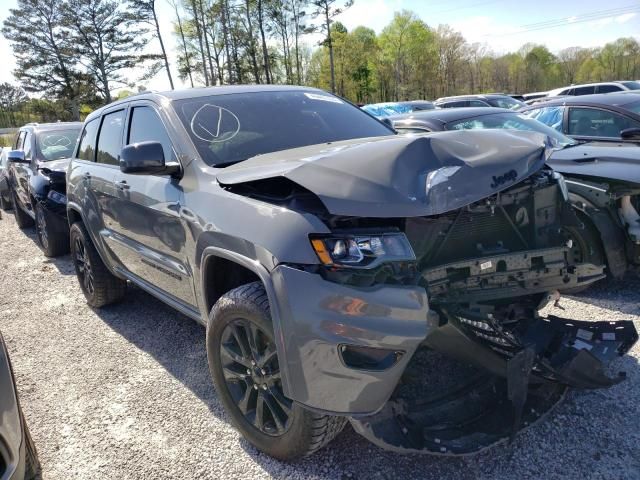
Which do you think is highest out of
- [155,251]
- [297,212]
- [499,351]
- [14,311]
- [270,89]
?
[270,89]

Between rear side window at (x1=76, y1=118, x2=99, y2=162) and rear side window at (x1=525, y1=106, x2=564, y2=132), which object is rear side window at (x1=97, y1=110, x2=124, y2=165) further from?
rear side window at (x1=525, y1=106, x2=564, y2=132)

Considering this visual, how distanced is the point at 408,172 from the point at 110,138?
3028mm

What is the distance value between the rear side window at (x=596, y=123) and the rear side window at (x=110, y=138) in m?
5.05

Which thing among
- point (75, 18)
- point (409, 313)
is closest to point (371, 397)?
point (409, 313)

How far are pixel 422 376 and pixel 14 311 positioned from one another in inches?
168

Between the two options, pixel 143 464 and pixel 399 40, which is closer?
pixel 143 464

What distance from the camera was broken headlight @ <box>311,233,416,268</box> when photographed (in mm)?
1965

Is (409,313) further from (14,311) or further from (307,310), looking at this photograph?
(14,311)

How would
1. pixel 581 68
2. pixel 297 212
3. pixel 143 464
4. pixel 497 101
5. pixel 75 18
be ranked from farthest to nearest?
pixel 581 68, pixel 75 18, pixel 497 101, pixel 143 464, pixel 297 212

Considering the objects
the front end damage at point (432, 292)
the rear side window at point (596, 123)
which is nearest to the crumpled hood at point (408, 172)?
the front end damage at point (432, 292)

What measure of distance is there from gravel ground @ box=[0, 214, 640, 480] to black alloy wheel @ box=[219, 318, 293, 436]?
250mm

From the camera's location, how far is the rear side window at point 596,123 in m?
5.62

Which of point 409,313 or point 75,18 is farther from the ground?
point 75,18

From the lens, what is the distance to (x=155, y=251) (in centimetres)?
331
